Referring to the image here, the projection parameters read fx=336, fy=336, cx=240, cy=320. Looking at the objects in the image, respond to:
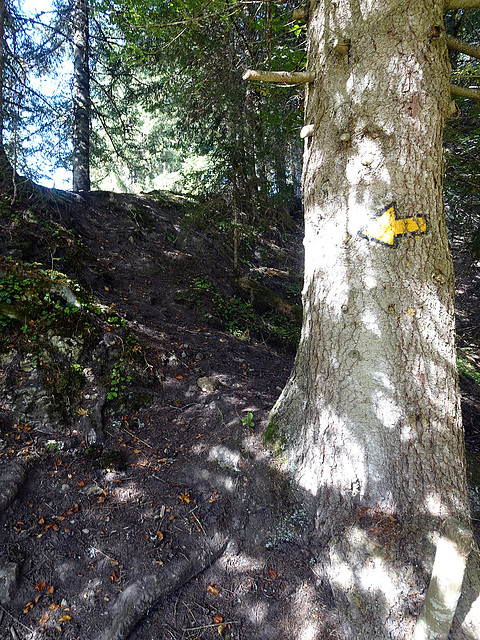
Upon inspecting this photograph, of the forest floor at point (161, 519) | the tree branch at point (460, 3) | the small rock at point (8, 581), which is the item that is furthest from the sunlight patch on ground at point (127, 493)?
the tree branch at point (460, 3)

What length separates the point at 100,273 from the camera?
6.20 m

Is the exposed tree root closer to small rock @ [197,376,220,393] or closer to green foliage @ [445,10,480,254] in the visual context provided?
small rock @ [197,376,220,393]

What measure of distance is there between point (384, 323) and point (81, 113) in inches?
433

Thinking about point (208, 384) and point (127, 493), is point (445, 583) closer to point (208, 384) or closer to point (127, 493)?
point (127, 493)

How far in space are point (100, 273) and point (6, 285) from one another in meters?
2.17

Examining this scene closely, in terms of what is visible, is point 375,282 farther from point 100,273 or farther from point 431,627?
point 100,273

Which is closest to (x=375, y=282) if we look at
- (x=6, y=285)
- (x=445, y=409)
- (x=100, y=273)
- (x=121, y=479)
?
(x=445, y=409)

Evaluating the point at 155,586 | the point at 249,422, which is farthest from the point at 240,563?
the point at 249,422

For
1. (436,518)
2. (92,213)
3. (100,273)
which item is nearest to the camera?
(436,518)

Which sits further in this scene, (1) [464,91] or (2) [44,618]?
(1) [464,91]

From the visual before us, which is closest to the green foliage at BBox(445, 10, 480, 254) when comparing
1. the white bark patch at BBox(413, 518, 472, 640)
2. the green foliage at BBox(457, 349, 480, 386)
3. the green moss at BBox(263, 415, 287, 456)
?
the green foliage at BBox(457, 349, 480, 386)

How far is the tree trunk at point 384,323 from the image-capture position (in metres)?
2.20

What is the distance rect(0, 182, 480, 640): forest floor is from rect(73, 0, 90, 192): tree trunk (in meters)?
5.41

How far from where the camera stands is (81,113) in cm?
968
